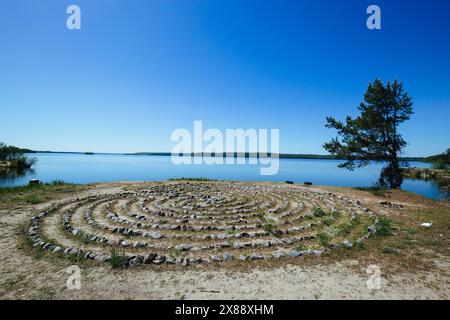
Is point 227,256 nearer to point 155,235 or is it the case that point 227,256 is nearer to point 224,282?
point 224,282

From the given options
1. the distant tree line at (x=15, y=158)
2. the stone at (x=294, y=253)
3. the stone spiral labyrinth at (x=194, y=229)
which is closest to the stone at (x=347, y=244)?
the stone spiral labyrinth at (x=194, y=229)

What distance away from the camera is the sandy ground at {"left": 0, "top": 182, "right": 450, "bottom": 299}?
19.3ft

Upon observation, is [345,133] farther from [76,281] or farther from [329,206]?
[76,281]

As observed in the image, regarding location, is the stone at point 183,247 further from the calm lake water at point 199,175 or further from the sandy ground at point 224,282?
the calm lake water at point 199,175

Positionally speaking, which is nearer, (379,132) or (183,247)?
(183,247)

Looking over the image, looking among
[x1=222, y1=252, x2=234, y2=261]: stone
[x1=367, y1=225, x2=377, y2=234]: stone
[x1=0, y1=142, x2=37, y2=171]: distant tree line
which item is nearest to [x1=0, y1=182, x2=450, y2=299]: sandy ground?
[x1=222, y1=252, x2=234, y2=261]: stone

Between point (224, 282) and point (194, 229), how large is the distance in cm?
A: 491

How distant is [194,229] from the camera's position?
36.5 ft

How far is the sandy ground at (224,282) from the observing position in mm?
5887

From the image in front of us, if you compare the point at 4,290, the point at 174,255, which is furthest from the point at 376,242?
the point at 4,290

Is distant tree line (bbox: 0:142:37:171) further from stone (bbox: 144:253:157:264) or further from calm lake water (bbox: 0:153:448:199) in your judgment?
stone (bbox: 144:253:157:264)

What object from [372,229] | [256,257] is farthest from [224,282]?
[372,229]

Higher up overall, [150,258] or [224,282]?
[150,258]

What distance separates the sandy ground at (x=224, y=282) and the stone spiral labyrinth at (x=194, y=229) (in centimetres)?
74
